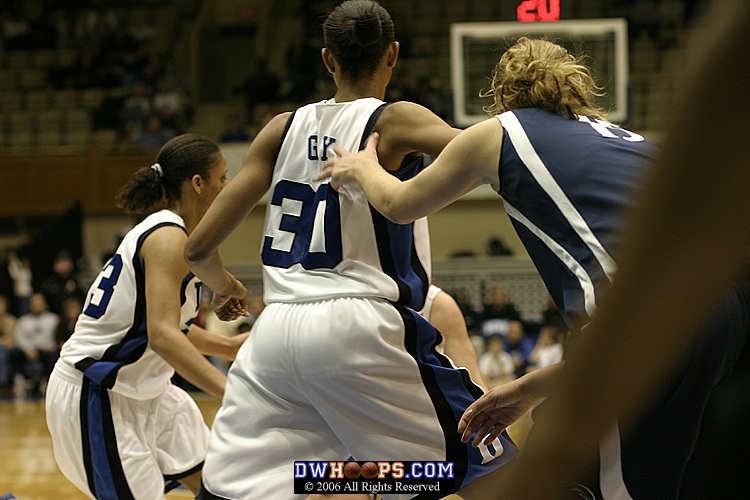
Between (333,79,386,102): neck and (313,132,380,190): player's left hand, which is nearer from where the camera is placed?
(313,132,380,190): player's left hand

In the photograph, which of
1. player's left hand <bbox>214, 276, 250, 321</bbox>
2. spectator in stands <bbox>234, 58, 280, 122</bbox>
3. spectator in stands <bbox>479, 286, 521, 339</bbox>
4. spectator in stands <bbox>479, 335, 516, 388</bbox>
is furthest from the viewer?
spectator in stands <bbox>234, 58, 280, 122</bbox>

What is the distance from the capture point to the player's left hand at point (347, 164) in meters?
2.54

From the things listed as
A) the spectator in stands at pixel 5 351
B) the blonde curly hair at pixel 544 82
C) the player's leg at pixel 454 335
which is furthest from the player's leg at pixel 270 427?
→ the spectator in stands at pixel 5 351

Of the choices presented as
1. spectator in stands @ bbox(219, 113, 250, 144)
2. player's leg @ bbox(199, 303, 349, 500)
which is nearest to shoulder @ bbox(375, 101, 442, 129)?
player's leg @ bbox(199, 303, 349, 500)

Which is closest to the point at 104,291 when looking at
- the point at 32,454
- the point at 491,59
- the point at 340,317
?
the point at 340,317

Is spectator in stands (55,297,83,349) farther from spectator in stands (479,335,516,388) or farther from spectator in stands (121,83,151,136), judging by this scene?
spectator in stands (121,83,151,136)

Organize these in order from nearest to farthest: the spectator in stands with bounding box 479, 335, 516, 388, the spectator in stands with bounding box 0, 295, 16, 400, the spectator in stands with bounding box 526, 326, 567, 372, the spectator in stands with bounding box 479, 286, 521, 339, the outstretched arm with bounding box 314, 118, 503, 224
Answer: the outstretched arm with bounding box 314, 118, 503, 224
the spectator in stands with bounding box 526, 326, 567, 372
the spectator in stands with bounding box 479, 335, 516, 388
the spectator in stands with bounding box 479, 286, 521, 339
the spectator in stands with bounding box 0, 295, 16, 400

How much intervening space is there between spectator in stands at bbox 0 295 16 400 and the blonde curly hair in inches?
421

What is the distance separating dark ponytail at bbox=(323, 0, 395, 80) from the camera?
2.86 m

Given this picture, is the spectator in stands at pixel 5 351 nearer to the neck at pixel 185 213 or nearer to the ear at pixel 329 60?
the neck at pixel 185 213

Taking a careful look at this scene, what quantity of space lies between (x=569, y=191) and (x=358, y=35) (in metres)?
1.10

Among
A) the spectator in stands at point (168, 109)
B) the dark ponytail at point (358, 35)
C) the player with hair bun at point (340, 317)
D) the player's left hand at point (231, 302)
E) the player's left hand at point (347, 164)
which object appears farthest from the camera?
the spectator in stands at point (168, 109)

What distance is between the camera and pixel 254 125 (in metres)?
16.2

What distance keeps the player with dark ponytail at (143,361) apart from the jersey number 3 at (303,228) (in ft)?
2.31
